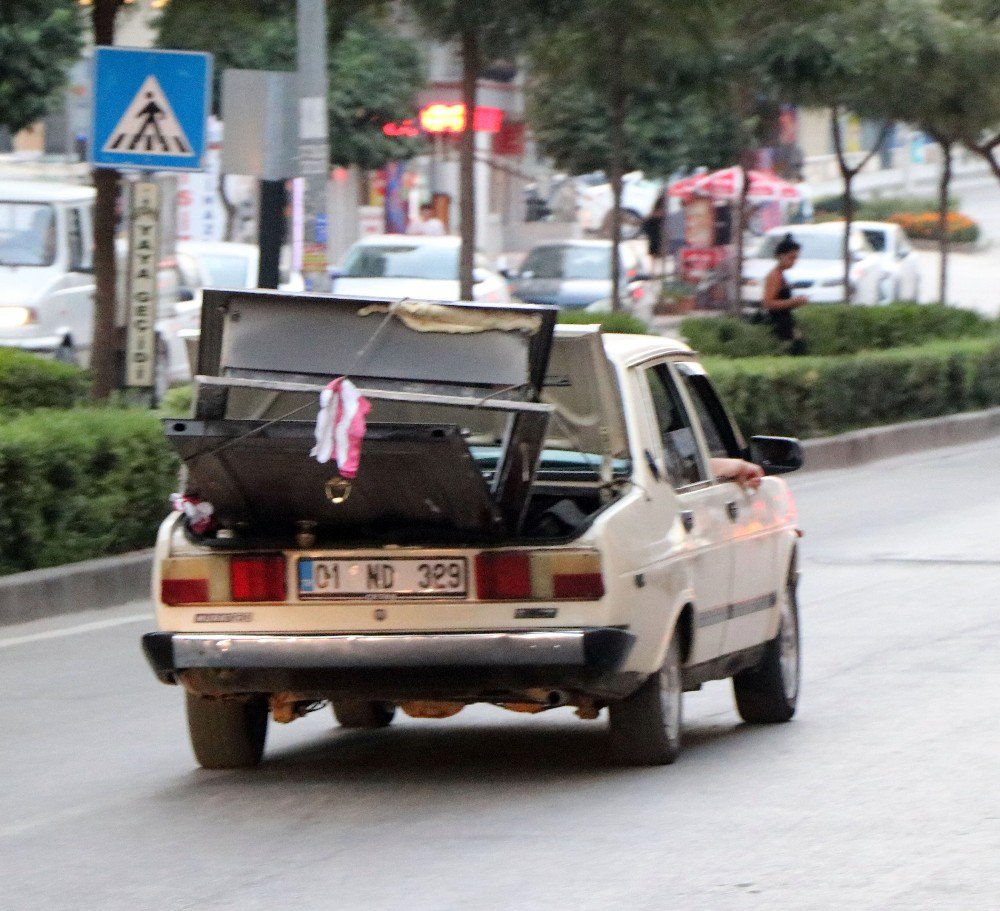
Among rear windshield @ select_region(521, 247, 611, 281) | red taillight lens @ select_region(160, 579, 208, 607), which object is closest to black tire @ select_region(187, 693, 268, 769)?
red taillight lens @ select_region(160, 579, 208, 607)

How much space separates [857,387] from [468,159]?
4.63 m

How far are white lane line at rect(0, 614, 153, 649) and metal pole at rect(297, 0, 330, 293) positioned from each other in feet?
18.3

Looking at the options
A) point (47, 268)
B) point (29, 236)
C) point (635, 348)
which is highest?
point (635, 348)

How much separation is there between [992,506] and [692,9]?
663 cm

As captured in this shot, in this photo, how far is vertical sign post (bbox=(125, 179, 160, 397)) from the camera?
48.5 feet

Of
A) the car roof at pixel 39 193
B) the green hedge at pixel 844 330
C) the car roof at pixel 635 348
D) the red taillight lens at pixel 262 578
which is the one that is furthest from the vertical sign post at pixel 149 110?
the green hedge at pixel 844 330

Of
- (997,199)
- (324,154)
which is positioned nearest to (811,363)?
(324,154)

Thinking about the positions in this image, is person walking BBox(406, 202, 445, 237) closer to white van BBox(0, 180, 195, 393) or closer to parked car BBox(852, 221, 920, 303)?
parked car BBox(852, 221, 920, 303)

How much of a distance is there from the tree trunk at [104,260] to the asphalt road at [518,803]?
497 cm

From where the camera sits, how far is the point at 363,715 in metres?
8.98

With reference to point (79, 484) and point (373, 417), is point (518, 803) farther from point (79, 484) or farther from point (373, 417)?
point (79, 484)

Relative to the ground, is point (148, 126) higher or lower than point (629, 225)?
higher

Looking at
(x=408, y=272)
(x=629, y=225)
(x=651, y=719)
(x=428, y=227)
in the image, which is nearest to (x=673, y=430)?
(x=651, y=719)

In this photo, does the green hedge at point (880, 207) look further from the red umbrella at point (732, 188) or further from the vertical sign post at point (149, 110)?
the vertical sign post at point (149, 110)
